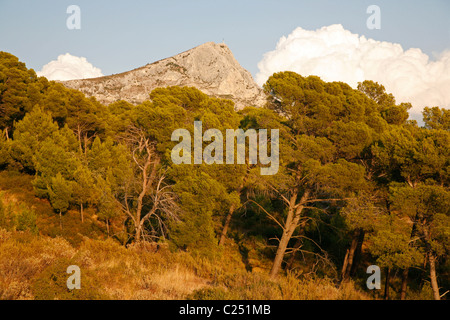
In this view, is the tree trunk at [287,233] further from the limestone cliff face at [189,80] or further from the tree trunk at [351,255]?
the limestone cliff face at [189,80]

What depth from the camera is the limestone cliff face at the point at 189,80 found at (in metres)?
121

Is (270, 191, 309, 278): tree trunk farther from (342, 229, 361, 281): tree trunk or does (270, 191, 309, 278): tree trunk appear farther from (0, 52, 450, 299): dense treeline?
(342, 229, 361, 281): tree trunk

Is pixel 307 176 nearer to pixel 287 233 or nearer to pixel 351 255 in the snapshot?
pixel 287 233

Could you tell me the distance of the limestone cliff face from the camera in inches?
4766

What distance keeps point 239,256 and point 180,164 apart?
345 inches

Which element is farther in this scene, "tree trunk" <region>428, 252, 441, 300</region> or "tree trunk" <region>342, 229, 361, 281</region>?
"tree trunk" <region>342, 229, 361, 281</region>

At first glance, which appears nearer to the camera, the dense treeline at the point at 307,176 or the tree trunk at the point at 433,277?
the tree trunk at the point at 433,277

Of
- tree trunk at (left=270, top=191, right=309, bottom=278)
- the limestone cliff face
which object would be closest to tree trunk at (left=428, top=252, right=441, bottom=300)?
tree trunk at (left=270, top=191, right=309, bottom=278)

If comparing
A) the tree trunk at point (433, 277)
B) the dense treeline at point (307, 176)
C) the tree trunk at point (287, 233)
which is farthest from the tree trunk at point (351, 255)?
the tree trunk at point (433, 277)

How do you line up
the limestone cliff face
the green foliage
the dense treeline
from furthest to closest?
the limestone cliff face
the green foliage
the dense treeline

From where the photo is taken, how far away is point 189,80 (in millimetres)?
135000
